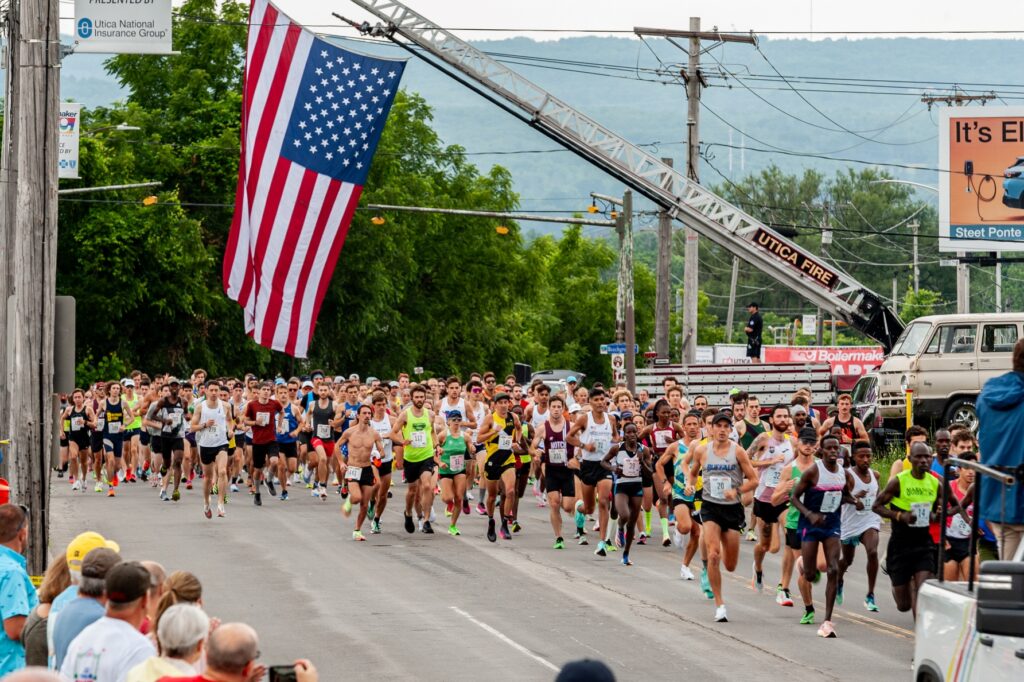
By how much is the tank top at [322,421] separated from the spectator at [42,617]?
63.6 feet

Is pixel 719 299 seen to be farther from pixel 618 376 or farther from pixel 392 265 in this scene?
pixel 618 376

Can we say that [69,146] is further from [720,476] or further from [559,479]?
[720,476]

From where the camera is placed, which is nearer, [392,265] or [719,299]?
[392,265]

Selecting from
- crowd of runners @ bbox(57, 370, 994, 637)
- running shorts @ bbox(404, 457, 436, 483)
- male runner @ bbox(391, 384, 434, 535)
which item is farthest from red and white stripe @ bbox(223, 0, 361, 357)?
running shorts @ bbox(404, 457, 436, 483)

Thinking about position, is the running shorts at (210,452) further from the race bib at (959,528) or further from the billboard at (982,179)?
the billboard at (982,179)

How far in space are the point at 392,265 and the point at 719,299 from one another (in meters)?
74.9

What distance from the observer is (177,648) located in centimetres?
640

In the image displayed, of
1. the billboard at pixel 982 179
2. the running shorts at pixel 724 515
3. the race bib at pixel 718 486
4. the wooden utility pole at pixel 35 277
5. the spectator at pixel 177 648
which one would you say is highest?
the billboard at pixel 982 179

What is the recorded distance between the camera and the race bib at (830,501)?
1469cm

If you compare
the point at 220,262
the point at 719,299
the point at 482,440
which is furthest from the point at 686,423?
the point at 719,299

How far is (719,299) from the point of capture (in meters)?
131

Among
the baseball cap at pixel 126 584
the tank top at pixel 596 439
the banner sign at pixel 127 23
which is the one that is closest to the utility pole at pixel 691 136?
Result: the tank top at pixel 596 439

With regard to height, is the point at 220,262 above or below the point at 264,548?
above

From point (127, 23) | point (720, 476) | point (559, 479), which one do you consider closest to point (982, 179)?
point (559, 479)
